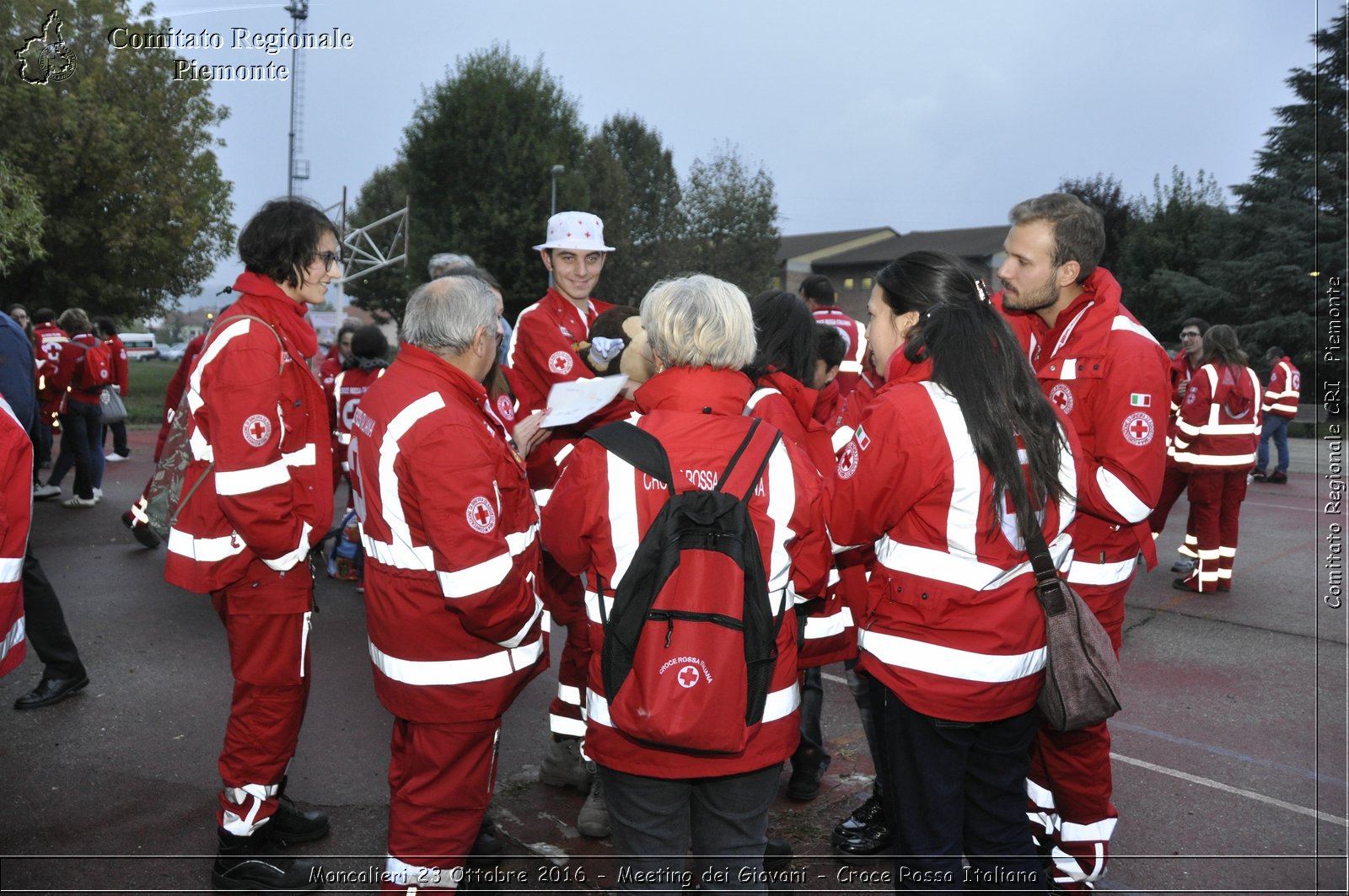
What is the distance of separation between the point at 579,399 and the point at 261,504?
111cm

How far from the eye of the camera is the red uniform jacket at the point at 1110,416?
3.23 meters

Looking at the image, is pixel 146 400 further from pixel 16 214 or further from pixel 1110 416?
pixel 1110 416

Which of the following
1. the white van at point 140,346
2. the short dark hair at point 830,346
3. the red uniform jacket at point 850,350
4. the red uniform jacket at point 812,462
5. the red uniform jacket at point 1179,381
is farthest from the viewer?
the white van at point 140,346

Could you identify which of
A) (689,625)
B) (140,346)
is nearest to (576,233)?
(689,625)

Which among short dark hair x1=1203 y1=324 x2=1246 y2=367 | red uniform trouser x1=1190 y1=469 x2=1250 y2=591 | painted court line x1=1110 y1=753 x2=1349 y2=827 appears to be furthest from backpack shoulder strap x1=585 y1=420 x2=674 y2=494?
short dark hair x1=1203 y1=324 x2=1246 y2=367

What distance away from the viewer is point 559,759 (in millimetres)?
4195

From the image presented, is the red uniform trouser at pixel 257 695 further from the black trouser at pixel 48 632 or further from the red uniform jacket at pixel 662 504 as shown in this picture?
the black trouser at pixel 48 632

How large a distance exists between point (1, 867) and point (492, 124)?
31.9 metres

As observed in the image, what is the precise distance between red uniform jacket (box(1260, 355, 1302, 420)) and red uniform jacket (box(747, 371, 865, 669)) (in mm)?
13071

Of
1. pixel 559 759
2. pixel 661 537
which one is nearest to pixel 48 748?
pixel 559 759

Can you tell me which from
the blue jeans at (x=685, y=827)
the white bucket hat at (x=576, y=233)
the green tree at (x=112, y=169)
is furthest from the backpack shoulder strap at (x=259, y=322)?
the green tree at (x=112, y=169)

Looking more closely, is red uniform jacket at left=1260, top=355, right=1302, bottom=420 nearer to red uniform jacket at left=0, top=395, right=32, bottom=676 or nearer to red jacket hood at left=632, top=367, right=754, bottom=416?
red jacket hood at left=632, top=367, right=754, bottom=416

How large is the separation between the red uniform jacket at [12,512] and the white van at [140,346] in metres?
81.0

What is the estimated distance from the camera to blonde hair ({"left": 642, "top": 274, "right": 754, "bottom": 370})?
2.51 m
